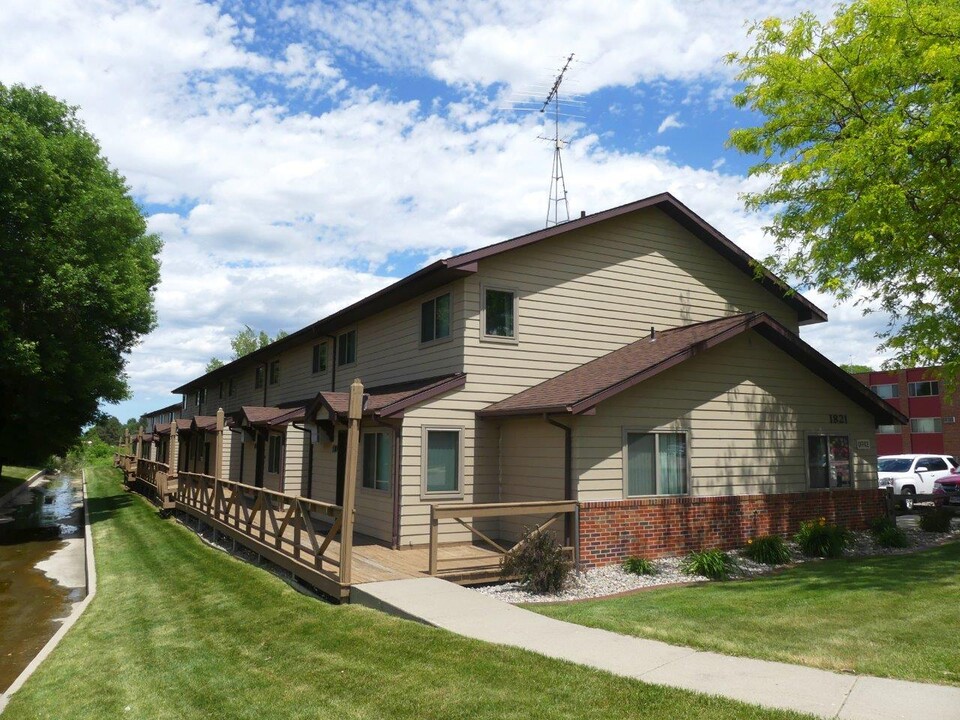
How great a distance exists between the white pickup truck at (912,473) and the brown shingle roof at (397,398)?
59.2 feet

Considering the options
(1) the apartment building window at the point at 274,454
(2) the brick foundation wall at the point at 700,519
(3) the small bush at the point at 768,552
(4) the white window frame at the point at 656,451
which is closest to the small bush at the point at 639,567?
(2) the brick foundation wall at the point at 700,519

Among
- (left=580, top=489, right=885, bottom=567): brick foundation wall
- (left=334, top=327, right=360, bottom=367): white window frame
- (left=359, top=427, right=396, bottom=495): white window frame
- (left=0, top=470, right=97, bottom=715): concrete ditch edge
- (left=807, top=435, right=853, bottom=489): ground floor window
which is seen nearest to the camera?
(left=0, top=470, right=97, bottom=715): concrete ditch edge

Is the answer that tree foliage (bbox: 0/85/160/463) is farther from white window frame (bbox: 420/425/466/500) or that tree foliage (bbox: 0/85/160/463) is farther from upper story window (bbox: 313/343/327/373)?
white window frame (bbox: 420/425/466/500)

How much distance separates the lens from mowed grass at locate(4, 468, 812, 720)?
19.3 feet

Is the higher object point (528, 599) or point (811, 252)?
point (811, 252)

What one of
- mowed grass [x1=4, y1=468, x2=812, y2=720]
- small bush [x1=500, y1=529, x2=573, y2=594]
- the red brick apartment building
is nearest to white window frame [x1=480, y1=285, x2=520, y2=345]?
small bush [x1=500, y1=529, x2=573, y2=594]

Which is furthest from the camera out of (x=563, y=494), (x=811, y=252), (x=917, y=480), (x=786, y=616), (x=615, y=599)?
(x=917, y=480)

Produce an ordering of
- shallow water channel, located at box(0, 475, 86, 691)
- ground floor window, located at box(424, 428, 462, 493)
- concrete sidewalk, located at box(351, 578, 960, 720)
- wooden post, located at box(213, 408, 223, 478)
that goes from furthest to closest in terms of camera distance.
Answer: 1. wooden post, located at box(213, 408, 223, 478)
2. ground floor window, located at box(424, 428, 462, 493)
3. shallow water channel, located at box(0, 475, 86, 691)
4. concrete sidewalk, located at box(351, 578, 960, 720)

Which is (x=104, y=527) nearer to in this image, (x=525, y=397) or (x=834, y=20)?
(x=525, y=397)

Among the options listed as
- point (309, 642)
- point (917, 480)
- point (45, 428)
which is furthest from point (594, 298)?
point (45, 428)

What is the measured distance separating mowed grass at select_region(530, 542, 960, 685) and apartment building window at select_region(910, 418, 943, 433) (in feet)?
138

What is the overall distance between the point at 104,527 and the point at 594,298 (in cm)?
1709

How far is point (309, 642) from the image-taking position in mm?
8273

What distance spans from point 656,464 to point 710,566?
2.18m
